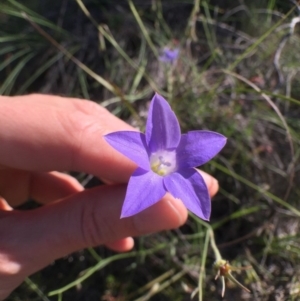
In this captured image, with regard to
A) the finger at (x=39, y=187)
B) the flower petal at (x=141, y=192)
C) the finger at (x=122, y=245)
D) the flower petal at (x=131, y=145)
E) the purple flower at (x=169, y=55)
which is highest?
the purple flower at (x=169, y=55)

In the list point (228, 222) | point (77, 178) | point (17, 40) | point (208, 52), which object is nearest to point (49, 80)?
point (17, 40)

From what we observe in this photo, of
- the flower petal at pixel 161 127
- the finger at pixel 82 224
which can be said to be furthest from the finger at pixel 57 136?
the flower petal at pixel 161 127

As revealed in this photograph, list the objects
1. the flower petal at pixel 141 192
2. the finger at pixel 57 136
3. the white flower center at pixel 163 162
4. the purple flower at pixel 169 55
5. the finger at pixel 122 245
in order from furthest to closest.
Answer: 1. the purple flower at pixel 169 55
2. the finger at pixel 122 245
3. the finger at pixel 57 136
4. the white flower center at pixel 163 162
5. the flower petal at pixel 141 192

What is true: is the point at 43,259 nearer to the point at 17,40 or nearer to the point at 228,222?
the point at 228,222

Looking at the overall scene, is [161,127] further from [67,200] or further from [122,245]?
[122,245]

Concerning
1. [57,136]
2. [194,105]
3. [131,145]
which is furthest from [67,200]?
[194,105]

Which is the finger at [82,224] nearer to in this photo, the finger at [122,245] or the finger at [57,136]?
the finger at [57,136]

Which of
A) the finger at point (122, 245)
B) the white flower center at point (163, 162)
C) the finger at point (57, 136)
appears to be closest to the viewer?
the white flower center at point (163, 162)
